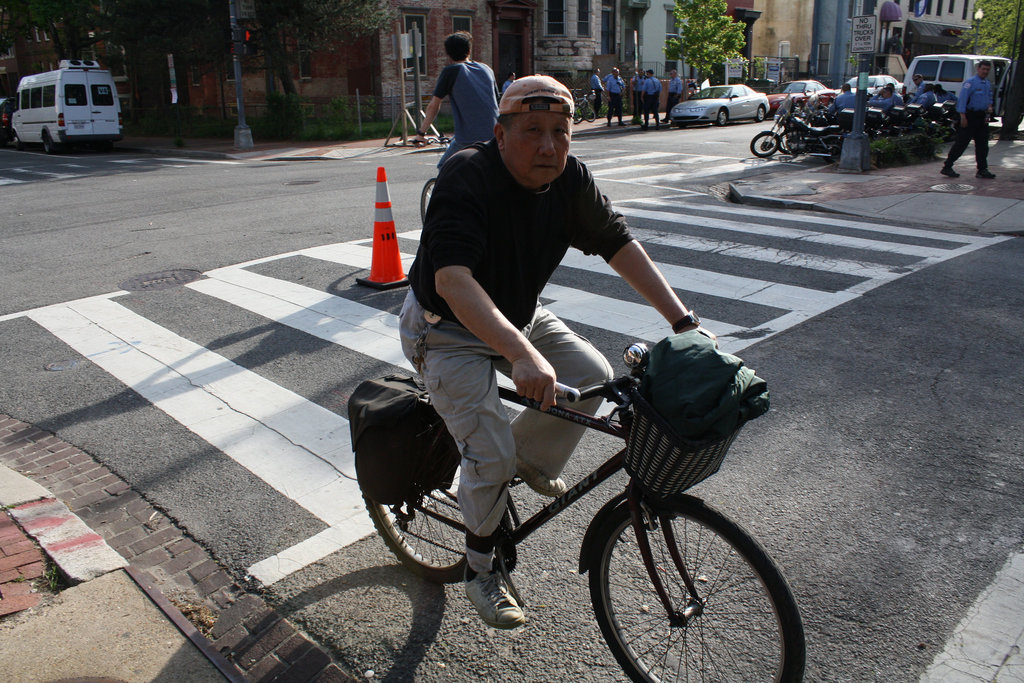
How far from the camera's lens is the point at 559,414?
8.27 feet

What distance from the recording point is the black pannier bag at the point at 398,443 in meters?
2.93

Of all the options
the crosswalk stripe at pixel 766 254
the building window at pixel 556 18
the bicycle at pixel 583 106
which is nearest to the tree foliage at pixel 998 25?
the building window at pixel 556 18

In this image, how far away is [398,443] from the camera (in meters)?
2.94

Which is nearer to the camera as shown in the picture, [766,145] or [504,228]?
[504,228]

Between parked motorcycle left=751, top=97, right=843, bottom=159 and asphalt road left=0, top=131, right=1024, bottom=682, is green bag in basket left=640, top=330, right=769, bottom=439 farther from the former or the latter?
parked motorcycle left=751, top=97, right=843, bottom=159

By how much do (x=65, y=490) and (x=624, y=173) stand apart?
13152 millimetres

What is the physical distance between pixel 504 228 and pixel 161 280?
6.37 m

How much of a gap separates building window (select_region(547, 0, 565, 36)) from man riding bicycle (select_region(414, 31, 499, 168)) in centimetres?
3319

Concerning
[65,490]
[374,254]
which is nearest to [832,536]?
[65,490]

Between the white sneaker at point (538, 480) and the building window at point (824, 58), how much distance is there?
58930 millimetres

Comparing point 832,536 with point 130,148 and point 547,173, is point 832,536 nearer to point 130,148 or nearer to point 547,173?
point 547,173

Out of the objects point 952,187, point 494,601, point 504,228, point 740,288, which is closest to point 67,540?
point 494,601

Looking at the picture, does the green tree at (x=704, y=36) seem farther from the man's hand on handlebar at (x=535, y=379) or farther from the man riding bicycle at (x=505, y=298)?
the man's hand on handlebar at (x=535, y=379)

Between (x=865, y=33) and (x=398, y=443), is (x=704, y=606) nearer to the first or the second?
(x=398, y=443)
